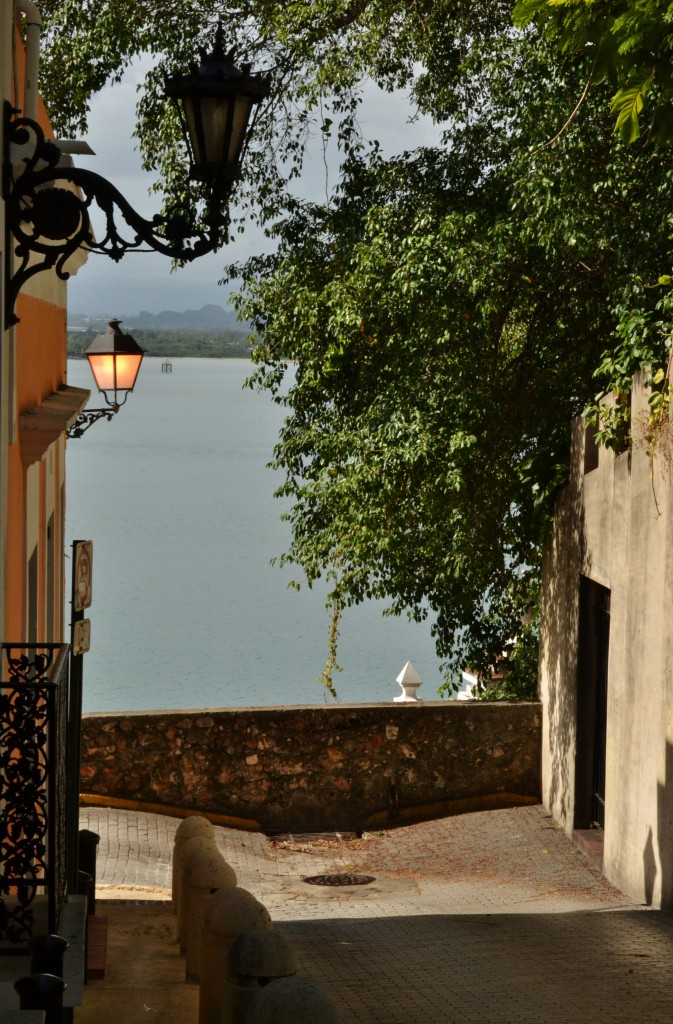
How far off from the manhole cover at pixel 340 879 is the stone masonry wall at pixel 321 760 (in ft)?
5.38

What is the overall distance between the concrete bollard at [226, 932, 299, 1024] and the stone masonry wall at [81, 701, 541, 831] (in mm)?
8359

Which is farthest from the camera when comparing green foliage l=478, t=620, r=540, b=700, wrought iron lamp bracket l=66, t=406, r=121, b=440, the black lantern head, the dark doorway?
green foliage l=478, t=620, r=540, b=700

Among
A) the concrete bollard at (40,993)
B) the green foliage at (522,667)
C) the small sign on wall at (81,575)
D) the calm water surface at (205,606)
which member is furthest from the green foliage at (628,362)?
the calm water surface at (205,606)

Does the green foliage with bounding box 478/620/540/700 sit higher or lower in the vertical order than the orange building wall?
lower

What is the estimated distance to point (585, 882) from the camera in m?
12.0

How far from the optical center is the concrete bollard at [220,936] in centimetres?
647

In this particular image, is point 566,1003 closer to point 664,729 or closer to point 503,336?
point 664,729

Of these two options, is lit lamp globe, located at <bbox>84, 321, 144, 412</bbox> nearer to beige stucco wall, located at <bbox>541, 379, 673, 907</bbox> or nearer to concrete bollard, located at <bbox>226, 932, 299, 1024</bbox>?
beige stucco wall, located at <bbox>541, 379, 673, 907</bbox>

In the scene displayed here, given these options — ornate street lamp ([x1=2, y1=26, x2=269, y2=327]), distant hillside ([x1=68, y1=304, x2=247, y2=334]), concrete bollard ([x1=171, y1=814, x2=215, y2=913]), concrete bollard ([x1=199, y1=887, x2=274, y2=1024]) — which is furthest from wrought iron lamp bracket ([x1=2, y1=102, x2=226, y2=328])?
distant hillside ([x1=68, y1=304, x2=247, y2=334])

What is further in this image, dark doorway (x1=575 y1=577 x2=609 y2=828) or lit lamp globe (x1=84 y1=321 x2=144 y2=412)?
dark doorway (x1=575 y1=577 x2=609 y2=828)

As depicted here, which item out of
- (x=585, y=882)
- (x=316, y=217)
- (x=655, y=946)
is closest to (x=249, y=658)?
(x=316, y=217)

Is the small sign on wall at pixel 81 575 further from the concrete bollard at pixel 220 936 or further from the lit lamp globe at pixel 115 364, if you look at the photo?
the lit lamp globe at pixel 115 364

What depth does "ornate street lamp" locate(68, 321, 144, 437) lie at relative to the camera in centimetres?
1308

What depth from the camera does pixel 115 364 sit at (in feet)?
42.9
